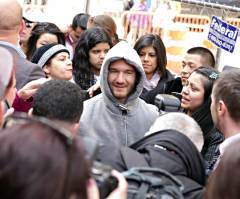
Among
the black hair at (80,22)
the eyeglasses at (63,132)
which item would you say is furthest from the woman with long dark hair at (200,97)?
the black hair at (80,22)

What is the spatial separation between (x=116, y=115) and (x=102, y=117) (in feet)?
0.37

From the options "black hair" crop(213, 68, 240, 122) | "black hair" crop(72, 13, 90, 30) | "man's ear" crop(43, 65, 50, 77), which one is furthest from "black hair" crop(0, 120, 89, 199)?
"black hair" crop(72, 13, 90, 30)

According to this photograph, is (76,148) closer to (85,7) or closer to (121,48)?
(121,48)

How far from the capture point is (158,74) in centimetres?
502

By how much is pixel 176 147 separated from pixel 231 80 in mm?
879

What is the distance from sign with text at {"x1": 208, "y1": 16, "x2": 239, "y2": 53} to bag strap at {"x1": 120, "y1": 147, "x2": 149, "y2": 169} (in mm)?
2508

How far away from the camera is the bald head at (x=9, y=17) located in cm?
345

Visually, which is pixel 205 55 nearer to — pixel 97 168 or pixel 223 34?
pixel 223 34

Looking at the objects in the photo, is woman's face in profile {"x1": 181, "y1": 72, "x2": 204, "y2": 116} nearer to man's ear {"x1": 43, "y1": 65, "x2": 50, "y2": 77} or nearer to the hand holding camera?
man's ear {"x1": 43, "y1": 65, "x2": 50, "y2": 77}

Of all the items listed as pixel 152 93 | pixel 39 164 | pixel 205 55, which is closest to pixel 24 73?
Answer: pixel 152 93

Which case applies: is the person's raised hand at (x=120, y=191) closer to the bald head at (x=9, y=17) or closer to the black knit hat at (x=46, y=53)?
the bald head at (x=9, y=17)

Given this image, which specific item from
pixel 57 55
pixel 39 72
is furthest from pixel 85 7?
pixel 39 72

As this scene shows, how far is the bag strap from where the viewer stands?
1.98 metres

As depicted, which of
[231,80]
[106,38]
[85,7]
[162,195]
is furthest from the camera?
[85,7]
